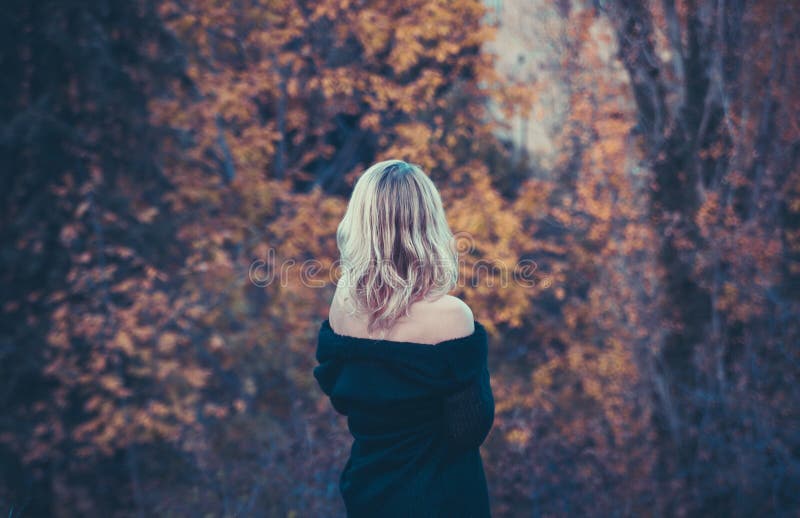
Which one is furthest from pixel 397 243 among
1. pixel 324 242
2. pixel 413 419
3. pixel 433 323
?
pixel 324 242

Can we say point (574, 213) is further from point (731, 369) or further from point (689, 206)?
point (731, 369)

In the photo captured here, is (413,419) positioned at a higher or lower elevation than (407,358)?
lower

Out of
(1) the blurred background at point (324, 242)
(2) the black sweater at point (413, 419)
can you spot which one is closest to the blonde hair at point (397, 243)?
(2) the black sweater at point (413, 419)

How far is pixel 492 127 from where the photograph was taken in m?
7.81

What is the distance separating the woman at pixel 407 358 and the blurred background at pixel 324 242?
6.85ft

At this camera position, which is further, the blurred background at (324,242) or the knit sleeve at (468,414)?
the blurred background at (324,242)

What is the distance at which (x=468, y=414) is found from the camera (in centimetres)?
183

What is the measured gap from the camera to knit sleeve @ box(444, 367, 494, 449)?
1830 mm

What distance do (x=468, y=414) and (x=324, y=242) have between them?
5.83 m

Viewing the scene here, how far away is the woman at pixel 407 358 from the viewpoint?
1848 mm

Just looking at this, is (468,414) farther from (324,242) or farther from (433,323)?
(324,242)

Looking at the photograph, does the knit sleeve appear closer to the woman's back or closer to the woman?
the woman

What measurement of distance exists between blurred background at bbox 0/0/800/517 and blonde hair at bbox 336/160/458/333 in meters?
2.45

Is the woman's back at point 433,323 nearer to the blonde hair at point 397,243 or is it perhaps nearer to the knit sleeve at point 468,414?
the blonde hair at point 397,243
